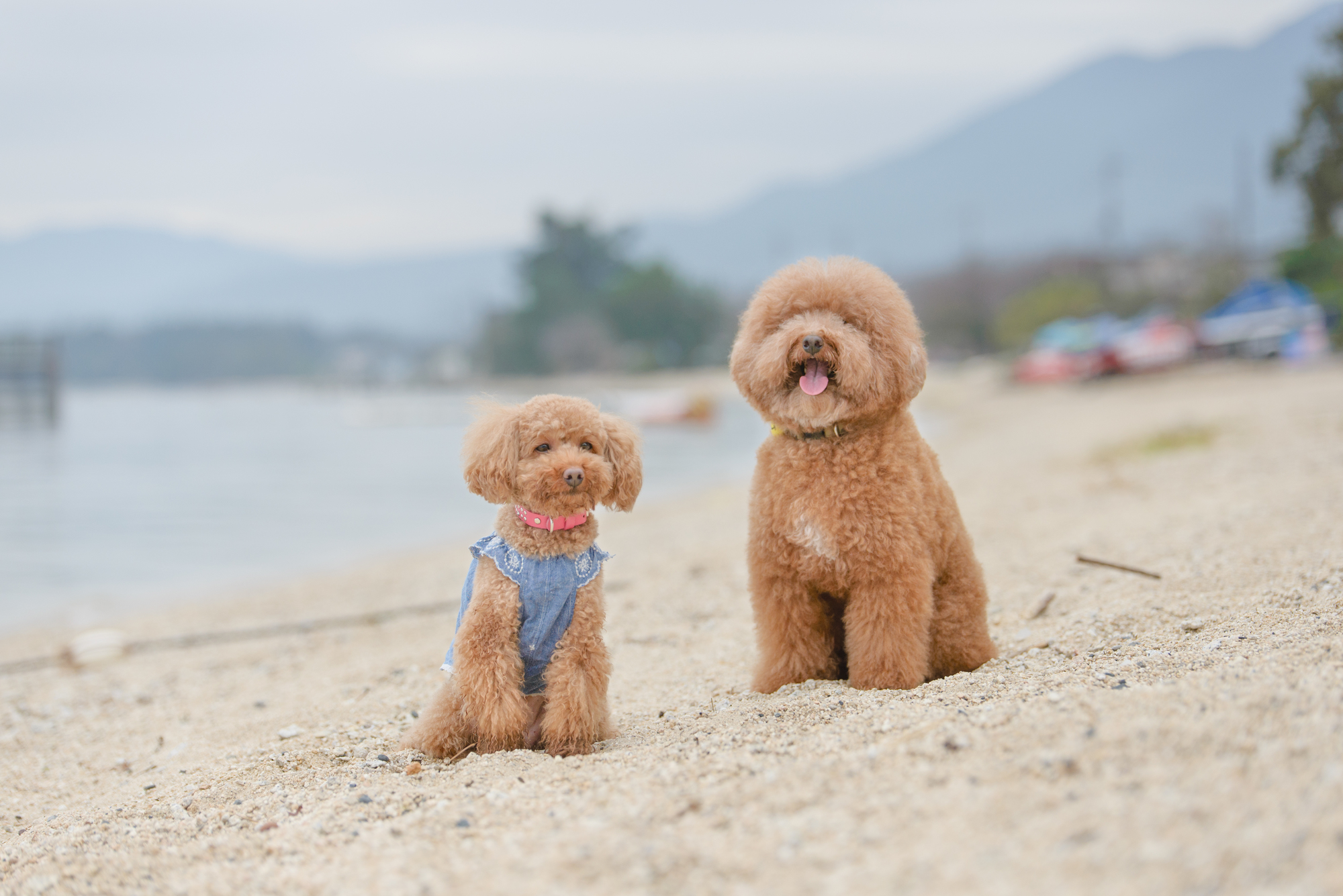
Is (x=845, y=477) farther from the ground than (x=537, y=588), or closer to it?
farther from the ground

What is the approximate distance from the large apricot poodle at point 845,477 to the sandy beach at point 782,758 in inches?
12.2

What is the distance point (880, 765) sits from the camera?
9.33ft

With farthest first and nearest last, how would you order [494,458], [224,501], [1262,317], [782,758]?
[1262,317] < [224,501] < [494,458] < [782,758]

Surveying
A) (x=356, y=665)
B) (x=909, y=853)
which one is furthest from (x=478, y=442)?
(x=356, y=665)

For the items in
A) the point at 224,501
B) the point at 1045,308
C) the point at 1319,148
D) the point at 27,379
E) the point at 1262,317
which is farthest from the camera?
the point at 27,379

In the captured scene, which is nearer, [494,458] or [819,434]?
[494,458]

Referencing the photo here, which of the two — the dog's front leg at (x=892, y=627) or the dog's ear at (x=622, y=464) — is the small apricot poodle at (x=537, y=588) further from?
the dog's front leg at (x=892, y=627)

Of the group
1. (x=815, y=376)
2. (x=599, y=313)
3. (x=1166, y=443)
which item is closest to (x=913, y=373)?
(x=815, y=376)

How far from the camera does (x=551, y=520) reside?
3770mm

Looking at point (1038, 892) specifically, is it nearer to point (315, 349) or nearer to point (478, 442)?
point (478, 442)

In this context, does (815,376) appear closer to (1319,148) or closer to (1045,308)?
(1319,148)

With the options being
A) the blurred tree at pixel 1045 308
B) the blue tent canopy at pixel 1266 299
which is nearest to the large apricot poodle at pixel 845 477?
the blue tent canopy at pixel 1266 299

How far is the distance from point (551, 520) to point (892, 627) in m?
1.45

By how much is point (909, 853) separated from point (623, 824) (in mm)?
813
